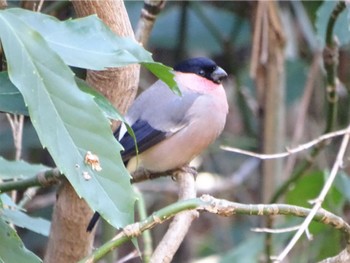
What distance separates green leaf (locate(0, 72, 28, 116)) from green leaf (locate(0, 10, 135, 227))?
195 mm

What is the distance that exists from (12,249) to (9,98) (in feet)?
0.76

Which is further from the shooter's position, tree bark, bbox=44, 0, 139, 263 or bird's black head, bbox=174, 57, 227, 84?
bird's black head, bbox=174, 57, 227, 84

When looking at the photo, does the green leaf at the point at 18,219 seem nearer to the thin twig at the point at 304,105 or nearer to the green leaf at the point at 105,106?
the green leaf at the point at 105,106

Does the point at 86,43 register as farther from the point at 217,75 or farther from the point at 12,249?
the point at 217,75

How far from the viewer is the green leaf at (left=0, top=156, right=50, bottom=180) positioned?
1.74 m

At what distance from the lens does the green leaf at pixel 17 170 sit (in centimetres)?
174

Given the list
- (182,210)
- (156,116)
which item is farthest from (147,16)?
(182,210)

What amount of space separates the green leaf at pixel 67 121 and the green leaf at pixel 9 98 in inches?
7.7

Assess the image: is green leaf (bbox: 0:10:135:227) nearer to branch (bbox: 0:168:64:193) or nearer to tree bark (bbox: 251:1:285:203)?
branch (bbox: 0:168:64:193)

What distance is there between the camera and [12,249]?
4.33ft

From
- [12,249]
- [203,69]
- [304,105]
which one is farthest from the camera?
[304,105]

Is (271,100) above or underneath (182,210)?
underneath

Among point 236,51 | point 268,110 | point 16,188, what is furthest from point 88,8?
point 236,51

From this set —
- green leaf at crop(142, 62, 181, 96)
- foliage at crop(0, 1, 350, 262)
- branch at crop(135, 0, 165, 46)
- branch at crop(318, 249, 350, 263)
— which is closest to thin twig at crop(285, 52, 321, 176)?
foliage at crop(0, 1, 350, 262)
